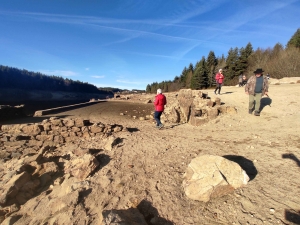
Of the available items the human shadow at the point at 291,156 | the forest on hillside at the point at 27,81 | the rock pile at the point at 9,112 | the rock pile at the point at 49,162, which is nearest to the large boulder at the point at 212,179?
the human shadow at the point at 291,156

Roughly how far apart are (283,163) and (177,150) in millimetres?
2679

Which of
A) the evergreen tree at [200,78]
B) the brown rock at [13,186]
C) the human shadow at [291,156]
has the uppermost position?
the evergreen tree at [200,78]

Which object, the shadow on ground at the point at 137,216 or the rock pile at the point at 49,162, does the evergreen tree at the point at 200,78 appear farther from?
the shadow on ground at the point at 137,216

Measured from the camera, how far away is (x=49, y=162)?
5250 millimetres

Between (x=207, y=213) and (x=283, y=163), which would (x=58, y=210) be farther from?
(x=283, y=163)

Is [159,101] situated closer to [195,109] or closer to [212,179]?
[195,109]

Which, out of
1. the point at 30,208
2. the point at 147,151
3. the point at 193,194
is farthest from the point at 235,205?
the point at 30,208

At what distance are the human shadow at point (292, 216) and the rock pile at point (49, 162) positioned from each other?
386cm

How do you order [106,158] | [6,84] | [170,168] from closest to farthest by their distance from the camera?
[170,168] < [106,158] < [6,84]

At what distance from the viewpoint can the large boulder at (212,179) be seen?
3.10m

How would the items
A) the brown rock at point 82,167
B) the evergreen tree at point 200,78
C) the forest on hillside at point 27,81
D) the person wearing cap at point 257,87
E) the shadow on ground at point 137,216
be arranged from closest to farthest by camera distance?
the shadow on ground at point 137,216 → the brown rock at point 82,167 → the person wearing cap at point 257,87 → the evergreen tree at point 200,78 → the forest on hillside at point 27,81

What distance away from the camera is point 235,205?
2.91 m

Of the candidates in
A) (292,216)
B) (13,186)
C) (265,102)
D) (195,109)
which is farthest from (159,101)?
(265,102)

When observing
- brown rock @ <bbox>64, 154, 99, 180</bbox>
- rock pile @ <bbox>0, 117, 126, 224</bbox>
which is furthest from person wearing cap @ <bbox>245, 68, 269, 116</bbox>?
brown rock @ <bbox>64, 154, 99, 180</bbox>
